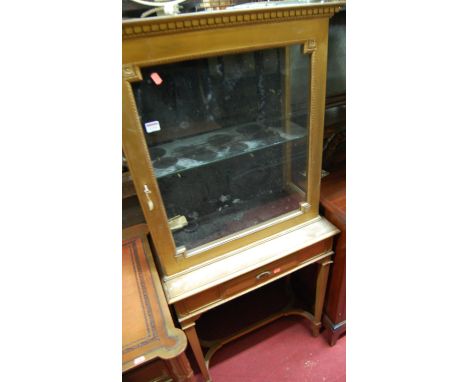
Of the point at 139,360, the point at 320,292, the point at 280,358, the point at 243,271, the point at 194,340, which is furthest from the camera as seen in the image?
the point at 280,358

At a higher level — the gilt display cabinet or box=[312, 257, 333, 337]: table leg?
the gilt display cabinet

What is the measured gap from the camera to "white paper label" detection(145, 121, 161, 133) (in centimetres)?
70

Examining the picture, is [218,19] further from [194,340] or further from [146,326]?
[194,340]

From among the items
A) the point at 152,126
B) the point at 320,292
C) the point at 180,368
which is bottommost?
the point at 320,292

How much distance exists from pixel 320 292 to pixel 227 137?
79cm

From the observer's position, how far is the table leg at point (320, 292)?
1.12m

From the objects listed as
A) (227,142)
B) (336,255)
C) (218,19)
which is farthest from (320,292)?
(218,19)

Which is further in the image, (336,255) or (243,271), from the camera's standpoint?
(336,255)

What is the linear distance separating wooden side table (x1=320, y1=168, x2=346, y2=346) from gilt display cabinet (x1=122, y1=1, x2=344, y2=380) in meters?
0.04

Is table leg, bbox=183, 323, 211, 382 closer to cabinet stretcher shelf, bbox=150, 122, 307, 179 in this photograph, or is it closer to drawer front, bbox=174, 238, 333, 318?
drawer front, bbox=174, 238, 333, 318

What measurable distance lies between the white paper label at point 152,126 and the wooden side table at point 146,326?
46cm

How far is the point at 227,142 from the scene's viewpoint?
914 millimetres

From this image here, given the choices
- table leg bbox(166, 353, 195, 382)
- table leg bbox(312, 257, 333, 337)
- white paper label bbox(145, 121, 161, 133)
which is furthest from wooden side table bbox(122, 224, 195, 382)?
table leg bbox(312, 257, 333, 337)

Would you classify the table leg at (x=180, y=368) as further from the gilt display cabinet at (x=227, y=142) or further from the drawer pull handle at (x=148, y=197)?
the drawer pull handle at (x=148, y=197)
